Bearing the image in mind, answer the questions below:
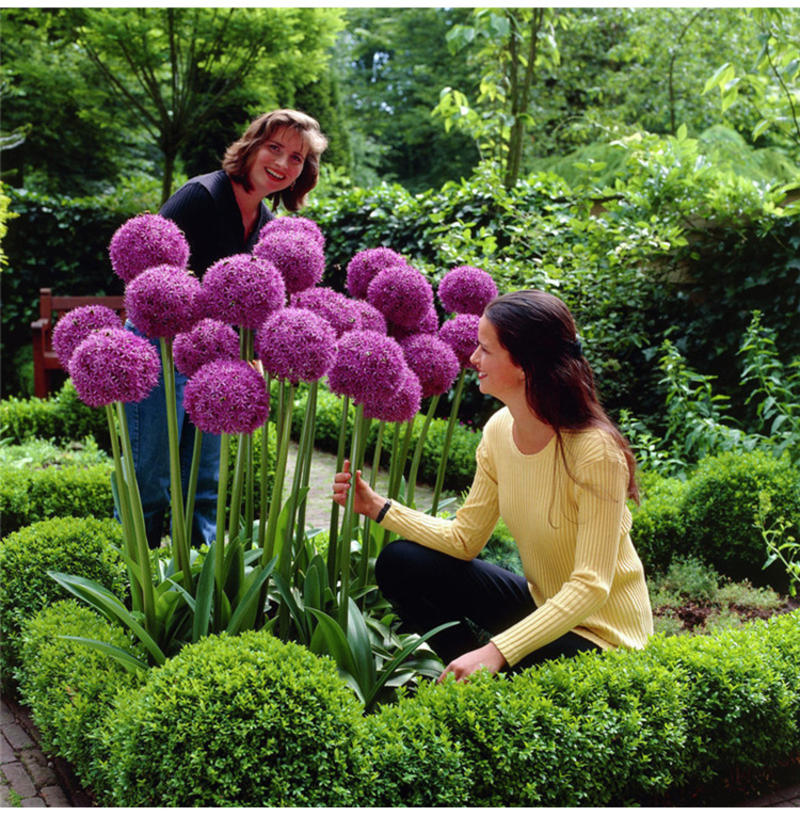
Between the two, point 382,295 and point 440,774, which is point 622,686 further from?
point 382,295

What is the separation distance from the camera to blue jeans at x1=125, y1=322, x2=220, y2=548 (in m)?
3.53

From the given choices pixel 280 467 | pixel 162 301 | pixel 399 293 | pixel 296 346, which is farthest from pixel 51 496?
pixel 296 346

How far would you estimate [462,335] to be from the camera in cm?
305

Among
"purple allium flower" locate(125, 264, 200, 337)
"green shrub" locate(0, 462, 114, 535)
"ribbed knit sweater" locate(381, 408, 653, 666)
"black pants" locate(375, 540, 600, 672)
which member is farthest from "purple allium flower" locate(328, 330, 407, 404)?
"green shrub" locate(0, 462, 114, 535)

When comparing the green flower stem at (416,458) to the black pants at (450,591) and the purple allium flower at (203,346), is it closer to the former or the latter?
the black pants at (450,591)

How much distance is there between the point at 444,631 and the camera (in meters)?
3.00

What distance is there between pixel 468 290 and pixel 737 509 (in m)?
2.13

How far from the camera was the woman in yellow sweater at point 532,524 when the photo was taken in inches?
97.9

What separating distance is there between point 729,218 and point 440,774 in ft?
16.2

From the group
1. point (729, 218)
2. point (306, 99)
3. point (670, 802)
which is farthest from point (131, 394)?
point (306, 99)

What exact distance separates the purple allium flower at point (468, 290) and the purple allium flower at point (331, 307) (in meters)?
0.60

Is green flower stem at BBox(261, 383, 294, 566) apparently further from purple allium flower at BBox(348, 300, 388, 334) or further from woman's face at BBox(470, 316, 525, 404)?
woman's face at BBox(470, 316, 525, 404)

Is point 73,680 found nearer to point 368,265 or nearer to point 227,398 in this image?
point 227,398

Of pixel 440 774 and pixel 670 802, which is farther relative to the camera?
pixel 670 802
